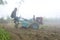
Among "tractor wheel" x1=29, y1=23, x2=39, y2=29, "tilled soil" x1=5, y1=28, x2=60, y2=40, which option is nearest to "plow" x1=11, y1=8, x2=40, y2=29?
"tractor wheel" x1=29, y1=23, x2=39, y2=29

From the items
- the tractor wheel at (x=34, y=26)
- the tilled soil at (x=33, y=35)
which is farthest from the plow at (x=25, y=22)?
the tilled soil at (x=33, y=35)

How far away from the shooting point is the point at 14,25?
14.0 metres

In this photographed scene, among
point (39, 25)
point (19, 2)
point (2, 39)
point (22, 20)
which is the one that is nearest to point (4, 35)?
point (2, 39)

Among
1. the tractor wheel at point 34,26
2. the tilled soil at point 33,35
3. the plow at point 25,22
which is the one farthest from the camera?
the tractor wheel at point 34,26

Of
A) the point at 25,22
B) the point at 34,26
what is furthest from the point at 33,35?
the point at 34,26

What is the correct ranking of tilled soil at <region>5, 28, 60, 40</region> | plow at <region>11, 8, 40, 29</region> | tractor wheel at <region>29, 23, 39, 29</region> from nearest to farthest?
tilled soil at <region>5, 28, 60, 40</region>, plow at <region>11, 8, 40, 29</region>, tractor wheel at <region>29, 23, 39, 29</region>

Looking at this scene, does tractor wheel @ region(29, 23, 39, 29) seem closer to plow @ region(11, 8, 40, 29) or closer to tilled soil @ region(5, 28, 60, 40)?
plow @ region(11, 8, 40, 29)

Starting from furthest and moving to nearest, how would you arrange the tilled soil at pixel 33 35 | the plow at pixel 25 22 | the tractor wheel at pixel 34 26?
the tractor wheel at pixel 34 26, the plow at pixel 25 22, the tilled soil at pixel 33 35

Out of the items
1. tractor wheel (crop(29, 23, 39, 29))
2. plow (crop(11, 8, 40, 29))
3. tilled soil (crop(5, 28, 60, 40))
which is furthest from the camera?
tractor wheel (crop(29, 23, 39, 29))

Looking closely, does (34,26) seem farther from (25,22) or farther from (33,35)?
(33,35)

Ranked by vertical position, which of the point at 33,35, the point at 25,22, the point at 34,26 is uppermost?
the point at 25,22

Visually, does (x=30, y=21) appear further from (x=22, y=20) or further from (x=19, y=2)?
(x=19, y=2)

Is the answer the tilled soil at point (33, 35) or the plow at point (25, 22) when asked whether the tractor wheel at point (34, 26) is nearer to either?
the plow at point (25, 22)

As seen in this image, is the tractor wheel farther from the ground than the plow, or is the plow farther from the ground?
the plow
